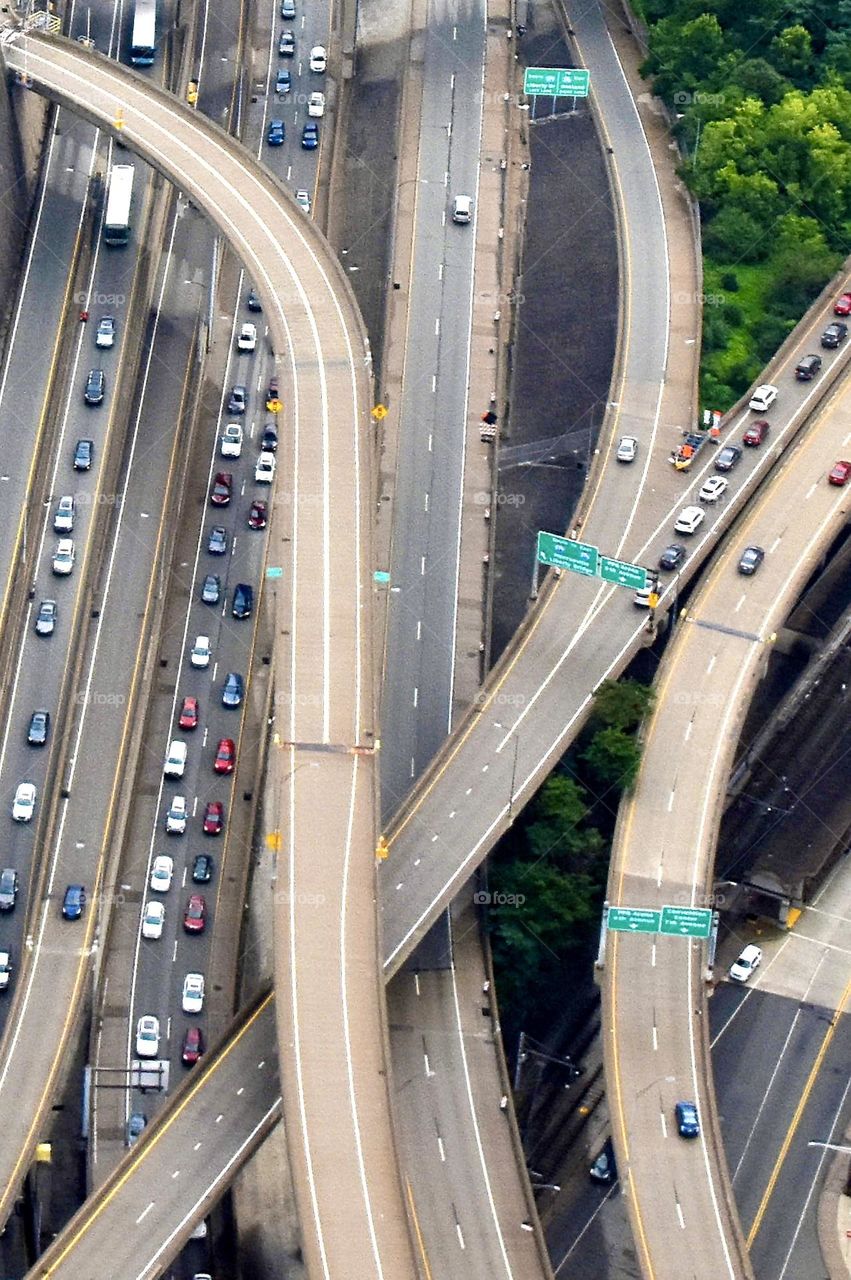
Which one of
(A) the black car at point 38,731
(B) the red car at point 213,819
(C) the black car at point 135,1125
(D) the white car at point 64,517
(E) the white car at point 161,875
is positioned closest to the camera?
(C) the black car at point 135,1125

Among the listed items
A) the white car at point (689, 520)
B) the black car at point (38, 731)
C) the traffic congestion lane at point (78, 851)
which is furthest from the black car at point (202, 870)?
the white car at point (689, 520)

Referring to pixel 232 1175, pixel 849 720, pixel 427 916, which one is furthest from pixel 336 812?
pixel 849 720

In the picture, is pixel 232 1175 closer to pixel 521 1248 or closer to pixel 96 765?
pixel 521 1248

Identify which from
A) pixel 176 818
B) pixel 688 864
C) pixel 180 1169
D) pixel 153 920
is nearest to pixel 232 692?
pixel 176 818

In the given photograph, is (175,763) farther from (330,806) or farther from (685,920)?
(685,920)

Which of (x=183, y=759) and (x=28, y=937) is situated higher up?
(x=183, y=759)

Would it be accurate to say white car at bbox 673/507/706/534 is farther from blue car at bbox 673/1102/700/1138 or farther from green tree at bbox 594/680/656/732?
blue car at bbox 673/1102/700/1138

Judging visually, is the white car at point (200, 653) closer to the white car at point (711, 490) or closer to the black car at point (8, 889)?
the black car at point (8, 889)
